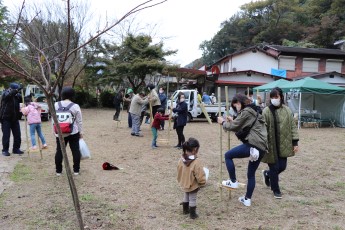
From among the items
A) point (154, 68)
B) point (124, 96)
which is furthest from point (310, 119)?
point (154, 68)

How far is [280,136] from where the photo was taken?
4824mm

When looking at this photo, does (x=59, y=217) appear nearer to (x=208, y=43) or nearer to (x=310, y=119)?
(x=310, y=119)

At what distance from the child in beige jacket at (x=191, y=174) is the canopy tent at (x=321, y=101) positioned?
42.7 ft

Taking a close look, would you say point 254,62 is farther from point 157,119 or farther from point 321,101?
point 157,119

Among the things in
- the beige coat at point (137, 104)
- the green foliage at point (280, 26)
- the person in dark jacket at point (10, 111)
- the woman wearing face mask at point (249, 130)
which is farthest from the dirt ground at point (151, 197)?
the green foliage at point (280, 26)

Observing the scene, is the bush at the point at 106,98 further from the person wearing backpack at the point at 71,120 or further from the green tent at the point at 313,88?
the person wearing backpack at the point at 71,120

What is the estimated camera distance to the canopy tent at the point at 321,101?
15.8m

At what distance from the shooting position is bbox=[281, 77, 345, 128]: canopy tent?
15.8 meters

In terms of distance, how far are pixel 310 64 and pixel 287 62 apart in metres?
2.34

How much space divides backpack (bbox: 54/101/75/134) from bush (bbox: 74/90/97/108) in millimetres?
23717

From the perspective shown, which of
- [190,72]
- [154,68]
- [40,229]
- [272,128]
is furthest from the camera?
[190,72]

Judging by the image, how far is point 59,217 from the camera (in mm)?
3967

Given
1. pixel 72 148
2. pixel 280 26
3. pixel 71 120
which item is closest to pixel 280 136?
pixel 71 120

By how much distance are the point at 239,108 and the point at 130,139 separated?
6.71m
